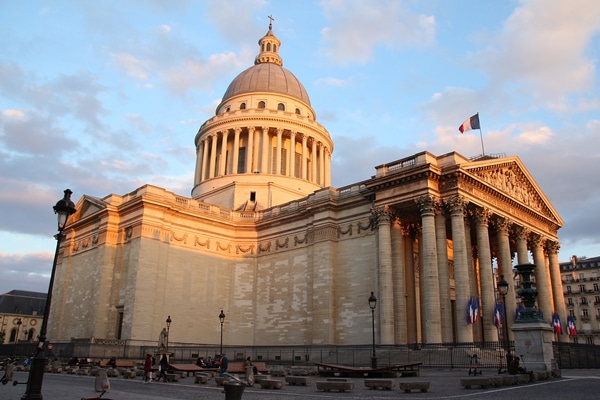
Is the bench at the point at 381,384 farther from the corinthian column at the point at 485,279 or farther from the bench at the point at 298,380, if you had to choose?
the corinthian column at the point at 485,279

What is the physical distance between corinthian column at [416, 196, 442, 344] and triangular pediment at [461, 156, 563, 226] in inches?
148

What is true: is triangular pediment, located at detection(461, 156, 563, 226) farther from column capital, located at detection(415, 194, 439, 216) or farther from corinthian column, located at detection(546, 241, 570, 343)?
column capital, located at detection(415, 194, 439, 216)

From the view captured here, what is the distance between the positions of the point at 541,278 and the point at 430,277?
15.5 m

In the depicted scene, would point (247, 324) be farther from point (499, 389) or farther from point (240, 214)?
point (499, 389)

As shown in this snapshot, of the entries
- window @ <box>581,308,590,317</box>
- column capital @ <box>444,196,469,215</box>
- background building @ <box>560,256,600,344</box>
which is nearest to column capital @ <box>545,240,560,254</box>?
column capital @ <box>444,196,469,215</box>

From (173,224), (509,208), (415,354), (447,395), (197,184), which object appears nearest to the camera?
(447,395)

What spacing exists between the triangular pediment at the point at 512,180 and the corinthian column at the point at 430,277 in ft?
12.3

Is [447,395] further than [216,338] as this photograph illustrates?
No

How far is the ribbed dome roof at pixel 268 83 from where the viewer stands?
6450 cm

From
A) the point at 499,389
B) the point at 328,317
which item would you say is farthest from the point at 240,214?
the point at 499,389

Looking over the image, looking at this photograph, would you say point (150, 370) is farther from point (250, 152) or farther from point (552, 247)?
point (552, 247)

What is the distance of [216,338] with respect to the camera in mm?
45844

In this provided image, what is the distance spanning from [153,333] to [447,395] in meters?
30.3

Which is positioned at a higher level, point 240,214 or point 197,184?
point 197,184
